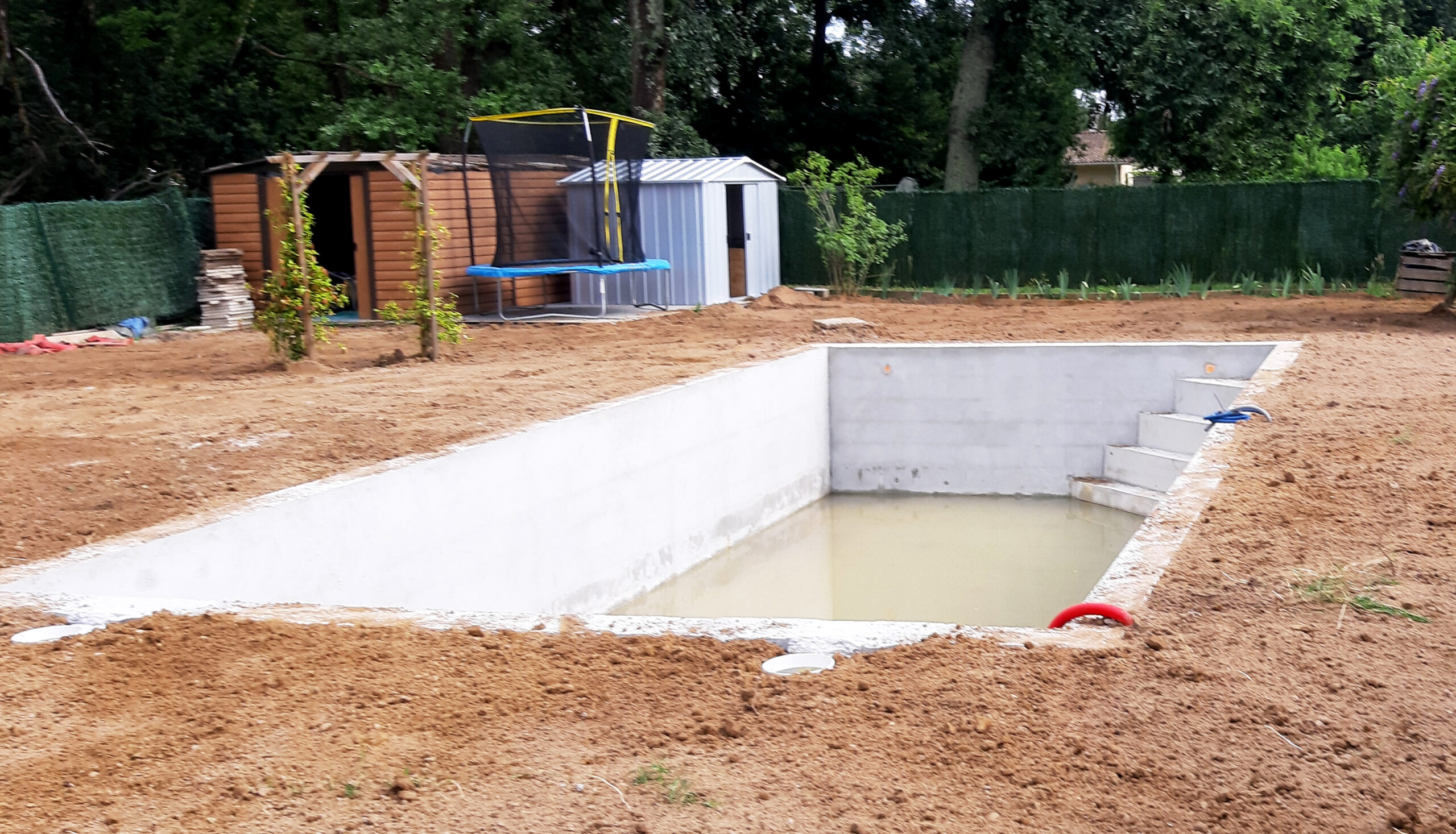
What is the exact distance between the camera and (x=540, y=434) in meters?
8.00

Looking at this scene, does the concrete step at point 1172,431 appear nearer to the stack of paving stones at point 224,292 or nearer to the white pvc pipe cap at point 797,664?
the white pvc pipe cap at point 797,664

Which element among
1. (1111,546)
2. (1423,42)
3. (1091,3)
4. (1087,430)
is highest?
(1091,3)

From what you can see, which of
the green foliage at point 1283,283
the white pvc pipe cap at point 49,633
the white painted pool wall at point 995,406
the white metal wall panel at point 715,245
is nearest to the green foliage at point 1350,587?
the white pvc pipe cap at point 49,633

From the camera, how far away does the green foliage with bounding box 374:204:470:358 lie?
11.5 meters

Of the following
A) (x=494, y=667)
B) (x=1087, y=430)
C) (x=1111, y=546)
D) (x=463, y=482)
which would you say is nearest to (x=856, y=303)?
(x=1087, y=430)

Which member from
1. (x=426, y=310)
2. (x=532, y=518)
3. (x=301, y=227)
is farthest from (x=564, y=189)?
(x=532, y=518)

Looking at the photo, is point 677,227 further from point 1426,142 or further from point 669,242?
point 1426,142

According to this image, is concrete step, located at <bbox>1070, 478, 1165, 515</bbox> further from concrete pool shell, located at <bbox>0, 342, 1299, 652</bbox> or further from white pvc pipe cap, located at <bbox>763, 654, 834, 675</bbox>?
white pvc pipe cap, located at <bbox>763, 654, 834, 675</bbox>

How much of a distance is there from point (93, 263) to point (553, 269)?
5.22 m

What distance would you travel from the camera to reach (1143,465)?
11.8 m

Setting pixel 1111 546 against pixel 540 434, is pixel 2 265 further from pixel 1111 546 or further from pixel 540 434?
pixel 1111 546

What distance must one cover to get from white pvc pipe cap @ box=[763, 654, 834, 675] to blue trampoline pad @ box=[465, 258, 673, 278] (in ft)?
38.5

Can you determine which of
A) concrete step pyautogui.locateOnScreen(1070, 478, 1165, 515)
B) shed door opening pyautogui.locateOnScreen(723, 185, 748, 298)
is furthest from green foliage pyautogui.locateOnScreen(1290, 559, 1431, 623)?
shed door opening pyautogui.locateOnScreen(723, 185, 748, 298)

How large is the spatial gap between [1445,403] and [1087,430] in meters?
4.08
